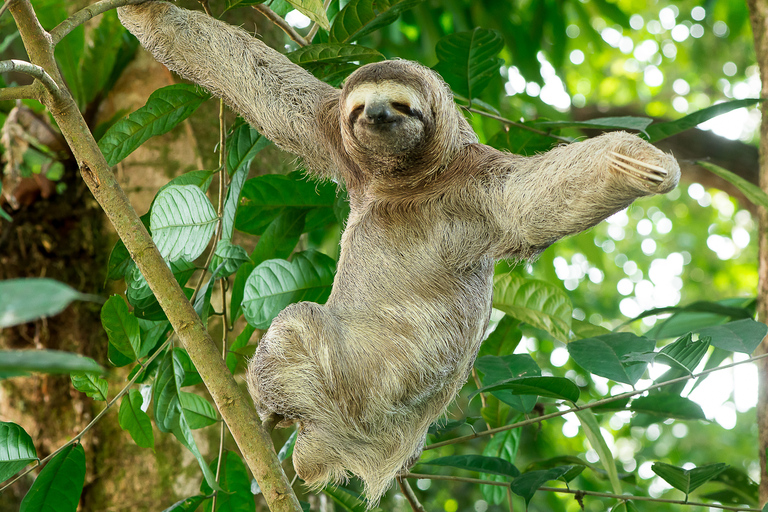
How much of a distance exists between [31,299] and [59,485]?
1.36 metres

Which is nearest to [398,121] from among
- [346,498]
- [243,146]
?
[243,146]

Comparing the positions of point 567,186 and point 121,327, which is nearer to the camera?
point 567,186

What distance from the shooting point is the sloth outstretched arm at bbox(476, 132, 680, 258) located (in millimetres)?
1195

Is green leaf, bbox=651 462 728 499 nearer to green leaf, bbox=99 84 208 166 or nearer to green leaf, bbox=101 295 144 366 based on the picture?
green leaf, bbox=101 295 144 366

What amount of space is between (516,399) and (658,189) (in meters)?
0.89

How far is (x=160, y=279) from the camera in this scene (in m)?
1.40

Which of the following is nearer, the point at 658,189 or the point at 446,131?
the point at 658,189

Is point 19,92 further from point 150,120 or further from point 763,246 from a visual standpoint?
point 763,246

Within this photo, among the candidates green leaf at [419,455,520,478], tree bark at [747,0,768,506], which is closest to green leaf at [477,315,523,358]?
green leaf at [419,455,520,478]

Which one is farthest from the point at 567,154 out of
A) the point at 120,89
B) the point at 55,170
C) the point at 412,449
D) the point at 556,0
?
the point at 556,0

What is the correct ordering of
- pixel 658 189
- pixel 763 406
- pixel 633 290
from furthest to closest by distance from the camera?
1. pixel 633 290
2. pixel 763 406
3. pixel 658 189

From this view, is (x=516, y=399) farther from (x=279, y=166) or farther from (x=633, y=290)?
(x=633, y=290)

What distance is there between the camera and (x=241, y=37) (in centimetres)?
189

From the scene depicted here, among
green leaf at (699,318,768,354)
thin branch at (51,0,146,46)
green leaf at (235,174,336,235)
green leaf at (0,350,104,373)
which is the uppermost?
thin branch at (51,0,146,46)
